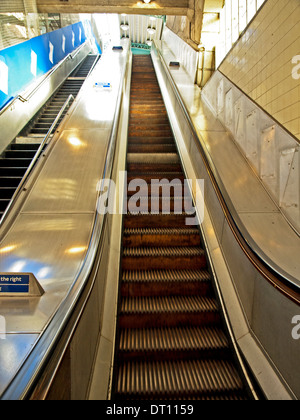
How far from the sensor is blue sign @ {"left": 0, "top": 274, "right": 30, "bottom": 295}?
2.07 m

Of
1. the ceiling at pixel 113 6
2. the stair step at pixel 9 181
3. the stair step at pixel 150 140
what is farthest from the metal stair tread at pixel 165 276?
the ceiling at pixel 113 6

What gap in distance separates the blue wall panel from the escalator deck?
428cm

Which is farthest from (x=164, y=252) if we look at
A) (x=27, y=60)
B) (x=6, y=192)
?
(x=27, y=60)

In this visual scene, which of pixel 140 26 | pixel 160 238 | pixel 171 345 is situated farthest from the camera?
pixel 140 26

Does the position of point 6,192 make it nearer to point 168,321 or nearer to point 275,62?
point 168,321

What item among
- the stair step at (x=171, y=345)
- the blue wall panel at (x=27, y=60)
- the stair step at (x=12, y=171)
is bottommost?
the stair step at (x=171, y=345)

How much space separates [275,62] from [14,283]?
3.79 metres

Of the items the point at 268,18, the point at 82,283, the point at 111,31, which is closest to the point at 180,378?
the point at 82,283

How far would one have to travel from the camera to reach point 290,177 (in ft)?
10.2

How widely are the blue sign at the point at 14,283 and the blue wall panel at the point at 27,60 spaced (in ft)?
15.7

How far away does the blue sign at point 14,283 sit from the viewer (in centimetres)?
207

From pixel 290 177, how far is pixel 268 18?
7.63 ft

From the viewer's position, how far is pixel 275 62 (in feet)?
11.8

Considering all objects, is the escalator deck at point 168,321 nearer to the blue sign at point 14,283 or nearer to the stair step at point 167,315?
the stair step at point 167,315
